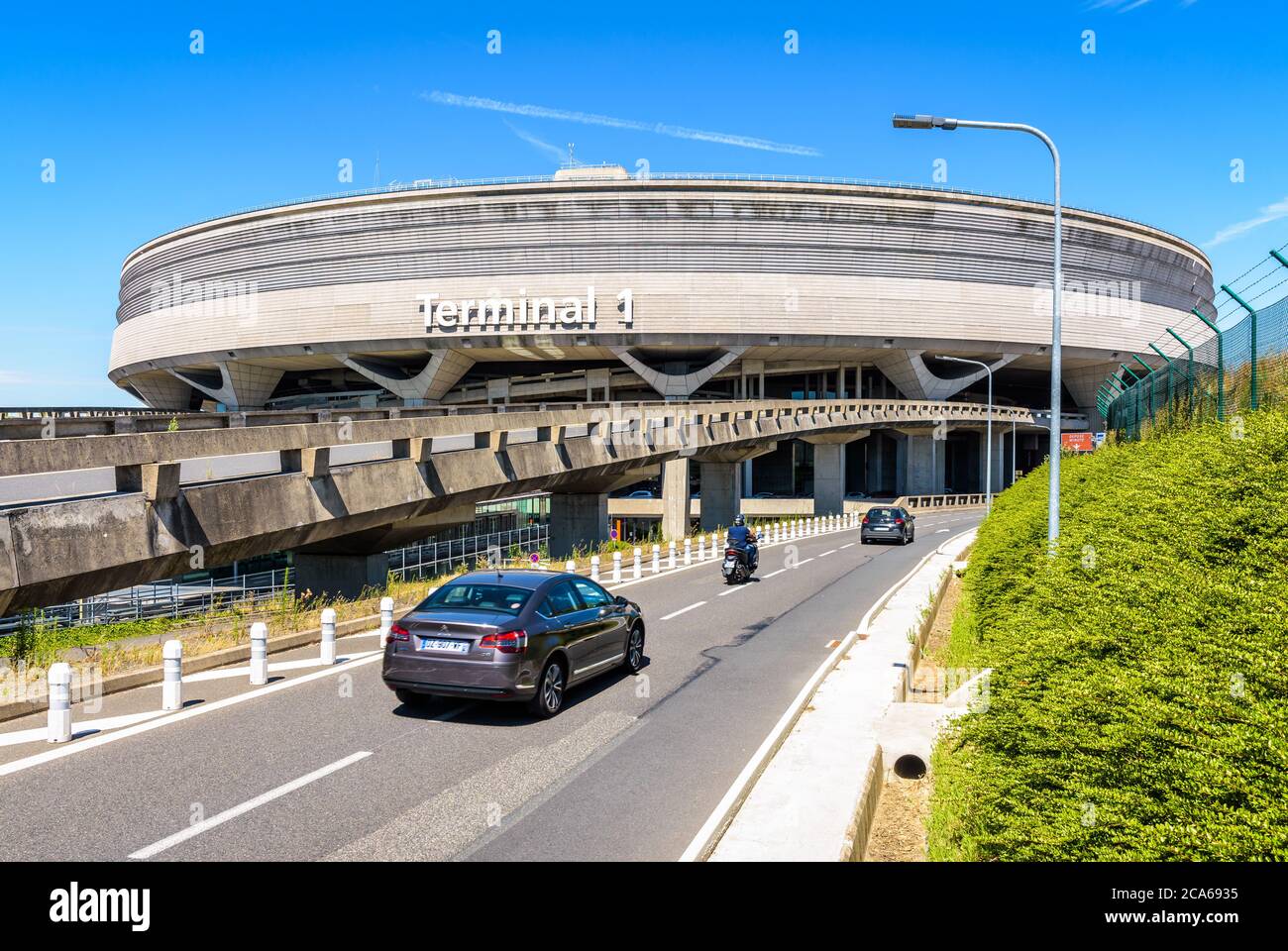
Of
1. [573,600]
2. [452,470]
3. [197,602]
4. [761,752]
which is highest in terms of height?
[452,470]

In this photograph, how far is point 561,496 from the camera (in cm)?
3391

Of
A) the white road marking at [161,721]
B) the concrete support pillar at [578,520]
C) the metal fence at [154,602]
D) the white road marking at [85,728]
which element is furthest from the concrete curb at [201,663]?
the concrete support pillar at [578,520]

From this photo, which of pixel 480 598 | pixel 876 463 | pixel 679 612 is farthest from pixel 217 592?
pixel 876 463

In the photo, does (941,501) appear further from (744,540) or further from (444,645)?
(444,645)

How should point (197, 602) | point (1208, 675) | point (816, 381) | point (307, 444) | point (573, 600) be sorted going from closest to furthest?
1. point (1208, 675)
2. point (573, 600)
3. point (307, 444)
4. point (197, 602)
5. point (816, 381)

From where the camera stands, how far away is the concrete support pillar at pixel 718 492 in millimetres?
48344

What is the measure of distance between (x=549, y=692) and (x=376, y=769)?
7.75ft

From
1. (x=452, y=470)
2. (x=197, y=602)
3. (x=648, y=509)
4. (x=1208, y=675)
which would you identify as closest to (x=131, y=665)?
(x=452, y=470)

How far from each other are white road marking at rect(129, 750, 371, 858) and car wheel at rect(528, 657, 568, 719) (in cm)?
196

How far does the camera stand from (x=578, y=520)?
33719 millimetres

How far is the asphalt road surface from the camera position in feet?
20.9

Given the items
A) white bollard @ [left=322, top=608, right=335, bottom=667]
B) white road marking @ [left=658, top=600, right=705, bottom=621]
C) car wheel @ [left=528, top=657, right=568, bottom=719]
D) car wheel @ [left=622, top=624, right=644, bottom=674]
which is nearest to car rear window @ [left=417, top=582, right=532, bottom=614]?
car wheel @ [left=528, top=657, right=568, bottom=719]
